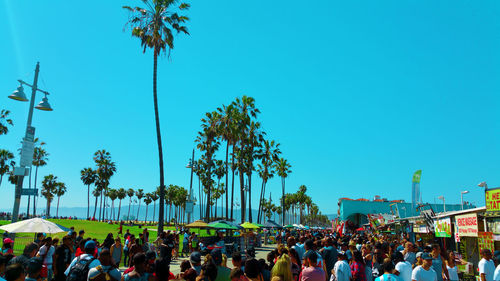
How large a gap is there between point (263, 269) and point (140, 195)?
13090 cm

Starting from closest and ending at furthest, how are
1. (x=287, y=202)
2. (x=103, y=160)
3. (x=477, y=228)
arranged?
(x=477, y=228) → (x=103, y=160) → (x=287, y=202)

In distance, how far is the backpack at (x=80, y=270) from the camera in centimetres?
479

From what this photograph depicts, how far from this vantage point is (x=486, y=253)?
734cm

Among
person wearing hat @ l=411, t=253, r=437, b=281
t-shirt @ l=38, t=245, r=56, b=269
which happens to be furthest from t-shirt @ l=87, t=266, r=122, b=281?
t-shirt @ l=38, t=245, r=56, b=269

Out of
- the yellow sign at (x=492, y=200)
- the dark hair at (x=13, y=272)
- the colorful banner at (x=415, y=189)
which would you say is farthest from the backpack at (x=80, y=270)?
the colorful banner at (x=415, y=189)

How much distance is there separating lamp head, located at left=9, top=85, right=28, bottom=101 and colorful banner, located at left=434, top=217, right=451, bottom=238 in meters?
18.4

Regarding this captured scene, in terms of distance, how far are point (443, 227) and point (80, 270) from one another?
1539cm

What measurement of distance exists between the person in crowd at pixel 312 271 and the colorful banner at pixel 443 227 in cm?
1144

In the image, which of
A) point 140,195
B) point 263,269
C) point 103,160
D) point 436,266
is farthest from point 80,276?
point 140,195

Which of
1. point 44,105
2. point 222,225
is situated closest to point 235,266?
point 44,105

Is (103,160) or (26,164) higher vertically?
(103,160)

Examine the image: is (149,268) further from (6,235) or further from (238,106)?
(238,106)

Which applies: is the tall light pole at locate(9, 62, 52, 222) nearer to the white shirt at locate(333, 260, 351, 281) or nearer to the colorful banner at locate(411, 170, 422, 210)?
the white shirt at locate(333, 260, 351, 281)

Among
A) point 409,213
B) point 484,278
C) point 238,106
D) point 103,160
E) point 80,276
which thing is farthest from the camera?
point 103,160
